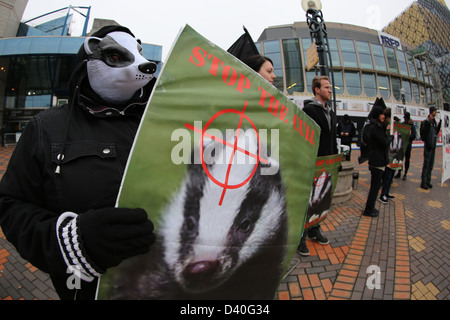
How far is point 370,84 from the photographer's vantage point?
2880 cm

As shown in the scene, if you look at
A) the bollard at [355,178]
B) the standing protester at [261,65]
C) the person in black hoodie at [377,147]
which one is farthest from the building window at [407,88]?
the standing protester at [261,65]

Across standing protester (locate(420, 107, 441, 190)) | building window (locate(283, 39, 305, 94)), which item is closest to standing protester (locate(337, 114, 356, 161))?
standing protester (locate(420, 107, 441, 190))

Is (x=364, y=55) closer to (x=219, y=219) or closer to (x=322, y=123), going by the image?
(x=322, y=123)

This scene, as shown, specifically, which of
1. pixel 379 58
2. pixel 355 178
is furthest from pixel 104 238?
pixel 379 58

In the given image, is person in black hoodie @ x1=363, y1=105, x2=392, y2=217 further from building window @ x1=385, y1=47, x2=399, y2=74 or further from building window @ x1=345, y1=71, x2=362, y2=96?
building window @ x1=385, y1=47, x2=399, y2=74

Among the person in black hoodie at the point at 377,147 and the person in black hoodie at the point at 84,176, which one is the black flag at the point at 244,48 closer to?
the person in black hoodie at the point at 84,176

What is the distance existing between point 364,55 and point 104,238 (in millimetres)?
39105

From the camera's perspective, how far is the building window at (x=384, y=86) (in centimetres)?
2897

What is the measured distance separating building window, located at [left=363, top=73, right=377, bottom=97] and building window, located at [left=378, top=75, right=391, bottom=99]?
850 mm

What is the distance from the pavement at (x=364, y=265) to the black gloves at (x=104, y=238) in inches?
73.3

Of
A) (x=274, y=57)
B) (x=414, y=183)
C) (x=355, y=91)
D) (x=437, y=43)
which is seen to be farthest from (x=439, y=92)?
(x=414, y=183)
